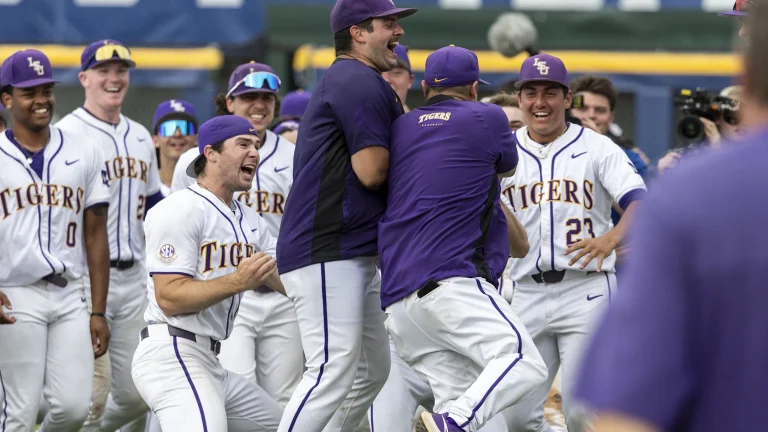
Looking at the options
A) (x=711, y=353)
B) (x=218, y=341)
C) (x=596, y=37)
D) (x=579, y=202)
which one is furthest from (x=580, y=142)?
(x=596, y=37)

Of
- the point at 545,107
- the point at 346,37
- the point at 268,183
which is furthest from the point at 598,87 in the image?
the point at 346,37

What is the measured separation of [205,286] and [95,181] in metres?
1.75

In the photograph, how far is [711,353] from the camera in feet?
5.59

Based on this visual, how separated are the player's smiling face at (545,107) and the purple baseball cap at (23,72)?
2577mm

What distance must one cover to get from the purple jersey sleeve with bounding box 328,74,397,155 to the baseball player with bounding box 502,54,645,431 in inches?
61.1

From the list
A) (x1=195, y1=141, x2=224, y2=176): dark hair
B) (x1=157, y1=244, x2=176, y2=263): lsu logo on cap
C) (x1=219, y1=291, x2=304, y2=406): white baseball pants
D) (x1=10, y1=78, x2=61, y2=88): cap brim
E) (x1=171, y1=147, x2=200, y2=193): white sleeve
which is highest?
(x1=10, y1=78, x2=61, y2=88): cap brim

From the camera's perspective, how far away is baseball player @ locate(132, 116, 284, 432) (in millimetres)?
5008

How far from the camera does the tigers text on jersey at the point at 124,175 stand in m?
7.17

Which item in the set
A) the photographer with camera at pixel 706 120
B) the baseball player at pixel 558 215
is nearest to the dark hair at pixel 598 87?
the photographer with camera at pixel 706 120

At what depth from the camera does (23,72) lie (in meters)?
6.35

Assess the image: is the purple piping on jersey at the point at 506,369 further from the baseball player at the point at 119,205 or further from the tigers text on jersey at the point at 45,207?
the baseball player at the point at 119,205

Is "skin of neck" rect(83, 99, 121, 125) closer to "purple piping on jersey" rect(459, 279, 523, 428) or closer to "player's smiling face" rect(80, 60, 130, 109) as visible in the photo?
"player's smiling face" rect(80, 60, 130, 109)

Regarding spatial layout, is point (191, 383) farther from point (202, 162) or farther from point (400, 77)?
point (400, 77)

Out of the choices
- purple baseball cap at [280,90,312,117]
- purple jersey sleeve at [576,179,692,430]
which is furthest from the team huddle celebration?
purple baseball cap at [280,90,312,117]
